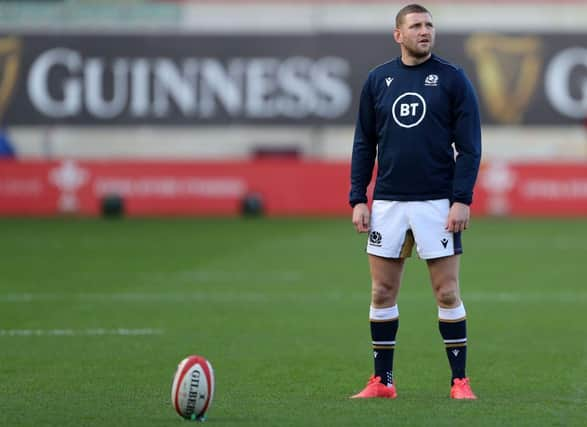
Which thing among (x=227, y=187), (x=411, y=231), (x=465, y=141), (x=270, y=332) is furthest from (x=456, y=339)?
(x=227, y=187)

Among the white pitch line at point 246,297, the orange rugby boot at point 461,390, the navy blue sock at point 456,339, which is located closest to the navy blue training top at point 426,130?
the navy blue sock at point 456,339

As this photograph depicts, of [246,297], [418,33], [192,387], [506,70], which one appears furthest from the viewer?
[506,70]

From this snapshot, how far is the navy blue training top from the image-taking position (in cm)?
828

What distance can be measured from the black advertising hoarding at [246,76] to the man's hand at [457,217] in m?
28.2

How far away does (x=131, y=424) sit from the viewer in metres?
7.47

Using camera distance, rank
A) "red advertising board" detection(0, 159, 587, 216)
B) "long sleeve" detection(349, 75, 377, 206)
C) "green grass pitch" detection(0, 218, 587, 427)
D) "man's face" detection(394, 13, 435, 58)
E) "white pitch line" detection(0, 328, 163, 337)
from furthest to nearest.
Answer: "red advertising board" detection(0, 159, 587, 216)
"white pitch line" detection(0, 328, 163, 337)
"long sleeve" detection(349, 75, 377, 206)
"man's face" detection(394, 13, 435, 58)
"green grass pitch" detection(0, 218, 587, 427)

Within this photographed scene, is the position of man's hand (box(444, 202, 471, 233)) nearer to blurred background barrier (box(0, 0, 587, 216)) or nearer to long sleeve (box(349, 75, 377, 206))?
long sleeve (box(349, 75, 377, 206))

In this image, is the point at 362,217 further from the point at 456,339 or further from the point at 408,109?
the point at 456,339

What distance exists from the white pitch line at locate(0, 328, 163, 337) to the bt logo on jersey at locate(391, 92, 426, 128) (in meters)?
4.24

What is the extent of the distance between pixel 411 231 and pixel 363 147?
586 mm

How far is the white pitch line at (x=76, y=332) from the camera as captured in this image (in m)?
11.8

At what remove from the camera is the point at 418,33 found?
8.22m

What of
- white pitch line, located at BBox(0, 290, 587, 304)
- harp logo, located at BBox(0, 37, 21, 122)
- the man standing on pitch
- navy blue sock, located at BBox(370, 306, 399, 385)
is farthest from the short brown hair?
harp logo, located at BBox(0, 37, 21, 122)

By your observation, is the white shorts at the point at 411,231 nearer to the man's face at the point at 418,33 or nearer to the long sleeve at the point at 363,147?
the long sleeve at the point at 363,147
